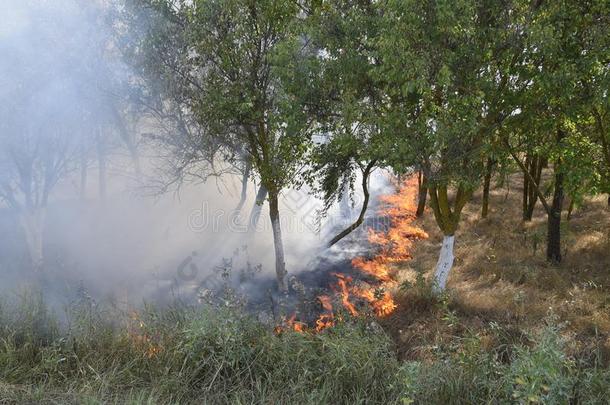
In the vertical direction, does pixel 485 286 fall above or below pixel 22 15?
below

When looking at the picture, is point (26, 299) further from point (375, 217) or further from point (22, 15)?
point (375, 217)

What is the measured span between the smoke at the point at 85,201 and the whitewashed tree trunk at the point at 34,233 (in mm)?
44

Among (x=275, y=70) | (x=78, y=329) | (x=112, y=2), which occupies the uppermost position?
(x=112, y=2)

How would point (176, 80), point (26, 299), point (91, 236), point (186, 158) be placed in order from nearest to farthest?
point (26, 299) < point (176, 80) < point (186, 158) < point (91, 236)

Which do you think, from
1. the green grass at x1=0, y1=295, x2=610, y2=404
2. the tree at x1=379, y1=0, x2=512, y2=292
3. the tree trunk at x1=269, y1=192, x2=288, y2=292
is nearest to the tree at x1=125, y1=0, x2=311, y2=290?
the tree trunk at x1=269, y1=192, x2=288, y2=292

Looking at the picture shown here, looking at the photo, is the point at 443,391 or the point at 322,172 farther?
the point at 322,172

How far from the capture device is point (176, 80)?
28.8 ft

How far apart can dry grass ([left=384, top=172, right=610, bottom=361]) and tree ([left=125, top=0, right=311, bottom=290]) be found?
393cm

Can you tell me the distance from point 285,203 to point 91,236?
6.57 metres

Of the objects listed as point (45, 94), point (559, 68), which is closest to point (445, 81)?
point (559, 68)

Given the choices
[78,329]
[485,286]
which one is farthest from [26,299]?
[485,286]

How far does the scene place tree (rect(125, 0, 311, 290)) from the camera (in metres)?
7.72

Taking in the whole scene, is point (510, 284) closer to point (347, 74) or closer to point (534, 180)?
point (534, 180)

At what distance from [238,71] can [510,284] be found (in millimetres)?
7038
